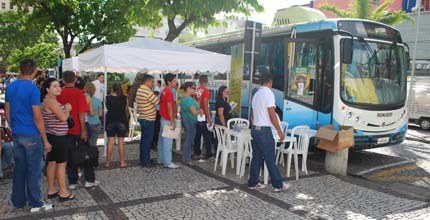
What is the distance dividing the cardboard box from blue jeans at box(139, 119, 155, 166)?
3.20 metres

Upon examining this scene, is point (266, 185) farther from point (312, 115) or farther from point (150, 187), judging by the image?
point (312, 115)

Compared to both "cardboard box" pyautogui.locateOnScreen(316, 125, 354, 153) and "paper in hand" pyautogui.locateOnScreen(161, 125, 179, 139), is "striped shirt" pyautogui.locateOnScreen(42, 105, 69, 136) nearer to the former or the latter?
"paper in hand" pyautogui.locateOnScreen(161, 125, 179, 139)

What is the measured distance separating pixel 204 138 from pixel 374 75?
3.93 metres

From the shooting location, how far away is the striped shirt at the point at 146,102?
6.95m

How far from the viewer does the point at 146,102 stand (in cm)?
698

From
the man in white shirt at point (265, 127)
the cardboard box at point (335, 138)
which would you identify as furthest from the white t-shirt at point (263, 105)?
the cardboard box at point (335, 138)

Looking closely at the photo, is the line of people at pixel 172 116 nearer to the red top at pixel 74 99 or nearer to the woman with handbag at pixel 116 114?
the woman with handbag at pixel 116 114

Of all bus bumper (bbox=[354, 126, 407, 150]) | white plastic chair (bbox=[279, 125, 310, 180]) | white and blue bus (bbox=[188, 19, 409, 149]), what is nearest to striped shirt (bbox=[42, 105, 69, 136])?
white plastic chair (bbox=[279, 125, 310, 180])

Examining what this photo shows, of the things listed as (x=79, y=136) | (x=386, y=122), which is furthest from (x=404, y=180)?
(x=79, y=136)

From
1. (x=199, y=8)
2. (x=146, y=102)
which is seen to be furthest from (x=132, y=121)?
(x=146, y=102)

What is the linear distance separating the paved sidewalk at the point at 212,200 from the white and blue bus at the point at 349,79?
171cm

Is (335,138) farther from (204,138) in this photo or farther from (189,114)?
(189,114)

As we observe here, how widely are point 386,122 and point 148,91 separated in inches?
207

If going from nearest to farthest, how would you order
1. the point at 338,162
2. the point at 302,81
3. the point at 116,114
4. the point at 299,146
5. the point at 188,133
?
the point at 116,114
the point at 299,146
the point at 338,162
the point at 188,133
the point at 302,81
